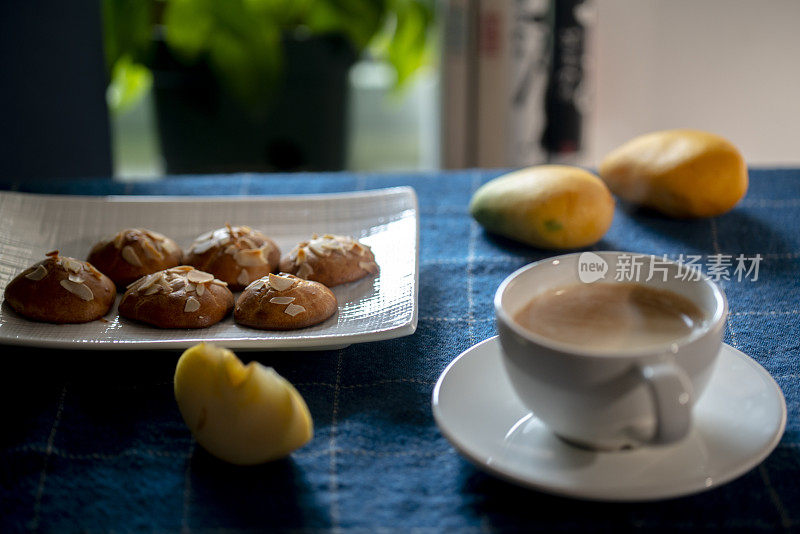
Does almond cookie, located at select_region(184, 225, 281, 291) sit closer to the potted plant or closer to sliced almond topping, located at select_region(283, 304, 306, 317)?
sliced almond topping, located at select_region(283, 304, 306, 317)

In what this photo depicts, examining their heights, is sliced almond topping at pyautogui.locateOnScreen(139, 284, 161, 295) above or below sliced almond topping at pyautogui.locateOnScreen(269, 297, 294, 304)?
above

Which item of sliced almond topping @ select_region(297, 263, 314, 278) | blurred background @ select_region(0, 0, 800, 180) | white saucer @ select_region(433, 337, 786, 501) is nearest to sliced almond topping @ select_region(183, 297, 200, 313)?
sliced almond topping @ select_region(297, 263, 314, 278)

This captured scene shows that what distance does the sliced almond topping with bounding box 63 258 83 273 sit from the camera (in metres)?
0.64

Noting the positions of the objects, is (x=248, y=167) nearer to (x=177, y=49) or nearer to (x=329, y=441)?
(x=177, y=49)

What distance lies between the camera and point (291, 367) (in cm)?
58

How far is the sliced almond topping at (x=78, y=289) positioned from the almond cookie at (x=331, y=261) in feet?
0.55

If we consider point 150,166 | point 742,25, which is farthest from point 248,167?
point 742,25

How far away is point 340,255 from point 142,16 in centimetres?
113

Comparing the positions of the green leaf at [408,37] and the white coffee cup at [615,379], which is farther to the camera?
the green leaf at [408,37]

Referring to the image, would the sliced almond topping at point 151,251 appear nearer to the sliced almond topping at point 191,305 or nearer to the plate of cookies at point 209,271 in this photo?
the plate of cookies at point 209,271

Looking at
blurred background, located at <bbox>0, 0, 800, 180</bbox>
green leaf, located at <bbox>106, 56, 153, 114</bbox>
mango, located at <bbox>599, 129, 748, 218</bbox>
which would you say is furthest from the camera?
green leaf, located at <bbox>106, 56, 153, 114</bbox>

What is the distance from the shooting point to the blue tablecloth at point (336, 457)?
43 cm

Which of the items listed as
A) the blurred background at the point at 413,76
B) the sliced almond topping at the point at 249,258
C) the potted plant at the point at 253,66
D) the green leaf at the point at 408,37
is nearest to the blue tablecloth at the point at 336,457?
the sliced almond topping at the point at 249,258

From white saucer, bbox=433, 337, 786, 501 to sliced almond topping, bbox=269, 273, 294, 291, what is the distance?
0.16m
